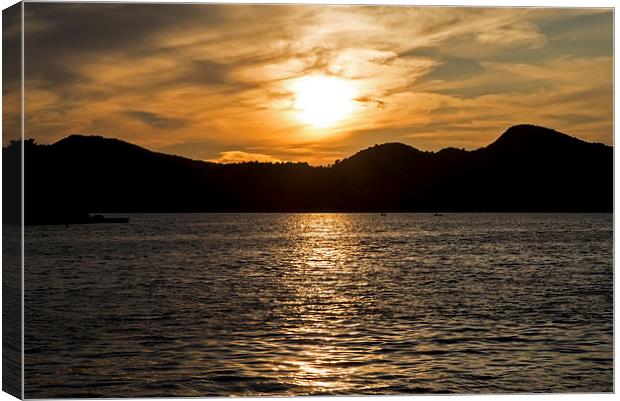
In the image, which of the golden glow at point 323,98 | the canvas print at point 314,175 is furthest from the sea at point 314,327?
the golden glow at point 323,98

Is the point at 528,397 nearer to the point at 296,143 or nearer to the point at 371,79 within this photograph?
the point at 371,79

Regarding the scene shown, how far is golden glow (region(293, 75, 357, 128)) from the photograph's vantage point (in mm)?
20203

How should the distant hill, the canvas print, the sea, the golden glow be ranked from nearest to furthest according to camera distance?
the sea
the canvas print
the golden glow
the distant hill

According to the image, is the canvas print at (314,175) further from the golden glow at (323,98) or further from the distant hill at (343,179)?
the distant hill at (343,179)

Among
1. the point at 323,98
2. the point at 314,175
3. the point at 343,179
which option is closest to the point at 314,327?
the point at 323,98

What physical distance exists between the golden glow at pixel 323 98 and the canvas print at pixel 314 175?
0.10 metres

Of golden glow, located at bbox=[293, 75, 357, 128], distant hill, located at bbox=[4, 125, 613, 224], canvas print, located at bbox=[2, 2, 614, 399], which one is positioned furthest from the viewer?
distant hill, located at bbox=[4, 125, 613, 224]

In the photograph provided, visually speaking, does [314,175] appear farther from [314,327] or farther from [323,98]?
[314,327]

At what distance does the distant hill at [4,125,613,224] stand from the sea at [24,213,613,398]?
4761mm

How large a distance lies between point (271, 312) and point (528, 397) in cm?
1390

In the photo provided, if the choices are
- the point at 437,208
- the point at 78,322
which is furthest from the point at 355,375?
the point at 437,208

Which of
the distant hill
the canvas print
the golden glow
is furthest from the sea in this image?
the golden glow

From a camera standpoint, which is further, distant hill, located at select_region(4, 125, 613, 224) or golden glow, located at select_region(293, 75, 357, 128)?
distant hill, located at select_region(4, 125, 613, 224)

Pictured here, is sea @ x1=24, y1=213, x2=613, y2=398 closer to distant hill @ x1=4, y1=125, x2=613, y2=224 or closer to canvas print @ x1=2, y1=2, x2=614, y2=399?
canvas print @ x1=2, y1=2, x2=614, y2=399
